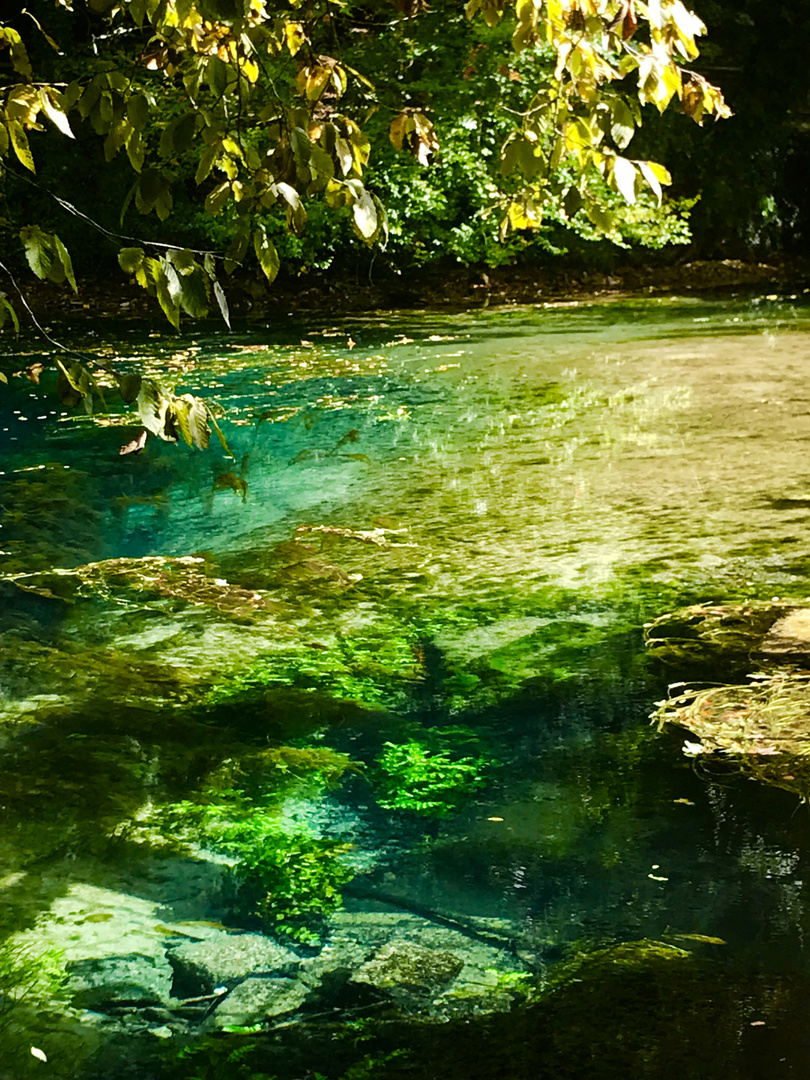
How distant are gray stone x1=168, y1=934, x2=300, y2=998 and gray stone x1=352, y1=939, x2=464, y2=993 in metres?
0.14

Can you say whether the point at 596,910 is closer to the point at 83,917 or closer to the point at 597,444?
the point at 83,917

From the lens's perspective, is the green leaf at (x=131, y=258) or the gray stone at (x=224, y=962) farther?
the gray stone at (x=224, y=962)

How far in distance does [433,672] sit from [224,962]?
4.42ft

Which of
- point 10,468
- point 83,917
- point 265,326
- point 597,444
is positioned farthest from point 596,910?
point 265,326

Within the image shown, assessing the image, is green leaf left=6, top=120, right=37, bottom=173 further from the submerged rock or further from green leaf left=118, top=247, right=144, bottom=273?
the submerged rock

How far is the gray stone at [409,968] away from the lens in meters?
2.07

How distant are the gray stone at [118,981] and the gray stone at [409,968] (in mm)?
338

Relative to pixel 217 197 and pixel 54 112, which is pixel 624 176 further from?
pixel 54 112

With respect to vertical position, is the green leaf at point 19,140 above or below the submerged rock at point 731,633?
above

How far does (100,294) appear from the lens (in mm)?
14391

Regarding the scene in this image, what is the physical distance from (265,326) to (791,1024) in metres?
10.8

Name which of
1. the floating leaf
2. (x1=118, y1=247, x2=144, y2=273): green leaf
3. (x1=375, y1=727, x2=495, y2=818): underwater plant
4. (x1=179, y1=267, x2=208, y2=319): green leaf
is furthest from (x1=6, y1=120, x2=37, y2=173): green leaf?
(x1=375, y1=727, x2=495, y2=818): underwater plant

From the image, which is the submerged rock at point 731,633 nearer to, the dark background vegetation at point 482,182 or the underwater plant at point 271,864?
the underwater plant at point 271,864

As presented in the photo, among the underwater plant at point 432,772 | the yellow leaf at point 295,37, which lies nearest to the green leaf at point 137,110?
the yellow leaf at point 295,37
